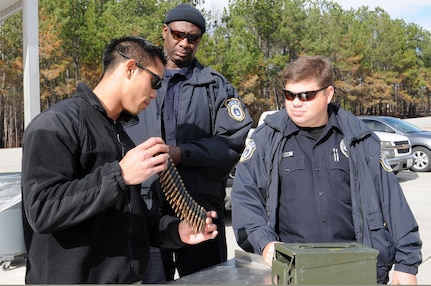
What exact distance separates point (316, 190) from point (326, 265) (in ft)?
2.50

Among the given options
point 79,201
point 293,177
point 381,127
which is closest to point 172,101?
point 293,177

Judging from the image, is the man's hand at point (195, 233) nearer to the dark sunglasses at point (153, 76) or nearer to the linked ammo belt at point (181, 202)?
the linked ammo belt at point (181, 202)

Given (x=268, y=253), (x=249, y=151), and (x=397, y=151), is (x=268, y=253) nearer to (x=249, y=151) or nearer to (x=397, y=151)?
(x=249, y=151)

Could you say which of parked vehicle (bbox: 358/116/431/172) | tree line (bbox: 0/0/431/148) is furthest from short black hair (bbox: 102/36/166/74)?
tree line (bbox: 0/0/431/148)

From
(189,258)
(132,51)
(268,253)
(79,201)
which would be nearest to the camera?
(79,201)

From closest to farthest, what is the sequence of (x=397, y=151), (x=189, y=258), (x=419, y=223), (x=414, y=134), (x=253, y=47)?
(x=189, y=258) → (x=419, y=223) → (x=397, y=151) → (x=414, y=134) → (x=253, y=47)

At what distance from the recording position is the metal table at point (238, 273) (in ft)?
7.48

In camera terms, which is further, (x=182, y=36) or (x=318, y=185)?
(x=182, y=36)

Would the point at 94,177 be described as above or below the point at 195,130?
below

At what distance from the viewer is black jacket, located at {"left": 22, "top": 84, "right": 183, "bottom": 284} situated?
164cm

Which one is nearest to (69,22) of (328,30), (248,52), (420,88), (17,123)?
(17,123)

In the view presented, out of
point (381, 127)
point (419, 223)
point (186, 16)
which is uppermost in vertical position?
point (186, 16)

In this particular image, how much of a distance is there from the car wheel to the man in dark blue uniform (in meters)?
11.5

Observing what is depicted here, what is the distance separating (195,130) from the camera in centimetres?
288
